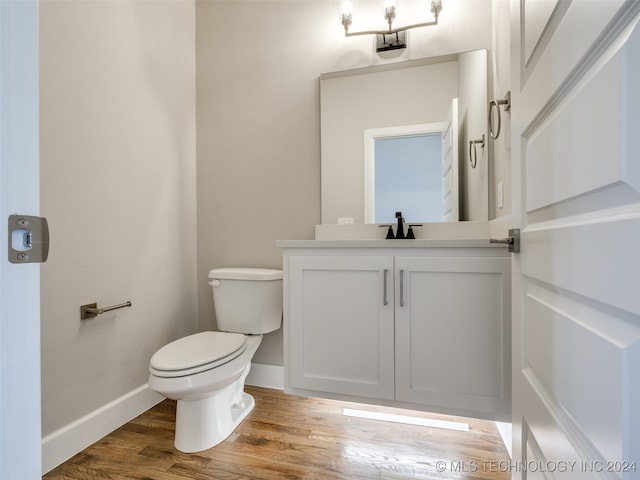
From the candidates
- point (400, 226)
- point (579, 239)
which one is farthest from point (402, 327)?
point (579, 239)

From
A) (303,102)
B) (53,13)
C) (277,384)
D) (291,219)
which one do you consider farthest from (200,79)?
(277,384)

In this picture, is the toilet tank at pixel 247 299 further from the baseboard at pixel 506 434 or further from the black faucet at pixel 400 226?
the baseboard at pixel 506 434

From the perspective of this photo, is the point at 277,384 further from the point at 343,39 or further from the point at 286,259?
the point at 343,39

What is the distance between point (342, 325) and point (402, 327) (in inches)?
10.0

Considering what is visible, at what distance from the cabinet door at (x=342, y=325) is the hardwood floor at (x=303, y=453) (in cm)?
27

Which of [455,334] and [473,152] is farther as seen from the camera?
[473,152]

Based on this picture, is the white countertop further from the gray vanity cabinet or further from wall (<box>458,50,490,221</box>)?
wall (<box>458,50,490,221</box>)

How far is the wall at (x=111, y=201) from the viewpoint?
138cm

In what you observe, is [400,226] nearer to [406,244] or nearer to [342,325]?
[406,244]

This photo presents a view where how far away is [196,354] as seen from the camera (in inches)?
58.0

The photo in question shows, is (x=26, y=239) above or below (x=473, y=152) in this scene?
below

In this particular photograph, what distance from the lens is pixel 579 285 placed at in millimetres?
501

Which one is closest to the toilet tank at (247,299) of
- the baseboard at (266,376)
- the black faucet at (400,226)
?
the baseboard at (266,376)

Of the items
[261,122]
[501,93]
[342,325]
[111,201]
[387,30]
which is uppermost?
[387,30]
